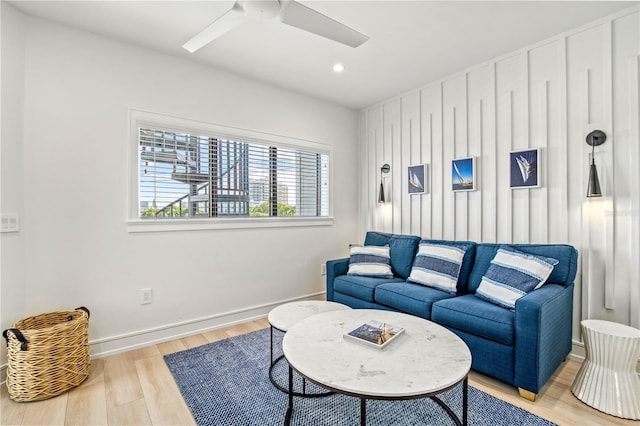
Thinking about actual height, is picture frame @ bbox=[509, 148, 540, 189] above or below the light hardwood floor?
above

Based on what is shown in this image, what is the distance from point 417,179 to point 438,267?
1202mm

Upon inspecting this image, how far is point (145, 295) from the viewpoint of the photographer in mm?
2740

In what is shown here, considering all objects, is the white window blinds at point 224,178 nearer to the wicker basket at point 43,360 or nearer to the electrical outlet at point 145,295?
the electrical outlet at point 145,295

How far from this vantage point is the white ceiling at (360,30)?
2191 mm

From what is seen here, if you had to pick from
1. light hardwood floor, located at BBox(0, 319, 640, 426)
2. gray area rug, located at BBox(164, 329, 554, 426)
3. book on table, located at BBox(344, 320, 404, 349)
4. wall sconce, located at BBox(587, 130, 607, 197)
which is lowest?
light hardwood floor, located at BBox(0, 319, 640, 426)

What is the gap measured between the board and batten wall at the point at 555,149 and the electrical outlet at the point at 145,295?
2.82 metres

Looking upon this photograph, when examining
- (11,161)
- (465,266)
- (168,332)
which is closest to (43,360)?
(168,332)

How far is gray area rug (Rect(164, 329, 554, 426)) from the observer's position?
174cm

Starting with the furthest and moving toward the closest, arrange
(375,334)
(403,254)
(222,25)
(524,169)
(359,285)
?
(403,254) → (359,285) → (524,169) → (222,25) → (375,334)

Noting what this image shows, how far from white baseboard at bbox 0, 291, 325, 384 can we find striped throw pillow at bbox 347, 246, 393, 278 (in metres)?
1.02

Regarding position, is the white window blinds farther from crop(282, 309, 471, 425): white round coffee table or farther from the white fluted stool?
the white fluted stool

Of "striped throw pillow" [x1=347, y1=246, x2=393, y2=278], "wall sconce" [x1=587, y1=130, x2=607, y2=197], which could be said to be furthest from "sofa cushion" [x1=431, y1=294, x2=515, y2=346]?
"wall sconce" [x1=587, y1=130, x2=607, y2=197]

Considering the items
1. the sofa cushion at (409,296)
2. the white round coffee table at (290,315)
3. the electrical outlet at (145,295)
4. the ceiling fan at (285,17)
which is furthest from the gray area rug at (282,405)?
the ceiling fan at (285,17)

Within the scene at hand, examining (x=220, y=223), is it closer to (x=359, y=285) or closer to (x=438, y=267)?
(x=359, y=285)
